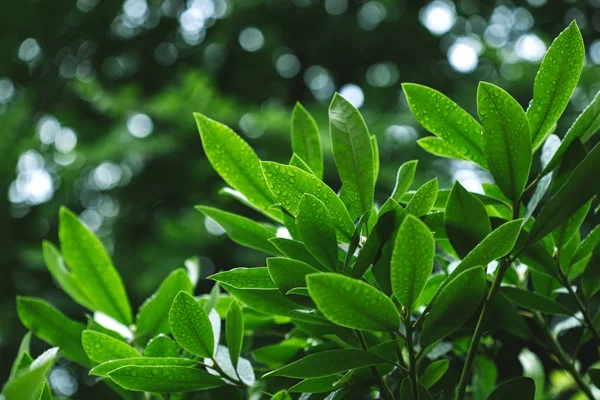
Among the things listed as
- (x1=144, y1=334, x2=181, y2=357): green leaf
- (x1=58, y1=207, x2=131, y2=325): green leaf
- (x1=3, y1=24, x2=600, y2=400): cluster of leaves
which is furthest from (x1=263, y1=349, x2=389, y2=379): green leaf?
(x1=58, y1=207, x2=131, y2=325): green leaf

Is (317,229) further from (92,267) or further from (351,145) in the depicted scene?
(92,267)

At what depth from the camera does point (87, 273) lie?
448 mm

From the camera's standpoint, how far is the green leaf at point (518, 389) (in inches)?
12.2

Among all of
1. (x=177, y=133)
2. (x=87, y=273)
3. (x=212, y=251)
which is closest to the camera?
(x=87, y=273)

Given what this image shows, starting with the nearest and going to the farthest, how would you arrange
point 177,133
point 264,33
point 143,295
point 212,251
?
point 143,295 < point 212,251 < point 177,133 < point 264,33

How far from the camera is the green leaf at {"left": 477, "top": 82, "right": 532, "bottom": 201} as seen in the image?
1.02ft

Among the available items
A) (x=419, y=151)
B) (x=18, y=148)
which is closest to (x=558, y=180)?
(x=419, y=151)

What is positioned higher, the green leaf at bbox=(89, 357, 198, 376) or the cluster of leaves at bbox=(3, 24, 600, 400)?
the cluster of leaves at bbox=(3, 24, 600, 400)

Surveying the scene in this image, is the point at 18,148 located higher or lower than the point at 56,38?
lower

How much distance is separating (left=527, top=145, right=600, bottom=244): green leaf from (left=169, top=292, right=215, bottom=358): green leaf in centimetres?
19

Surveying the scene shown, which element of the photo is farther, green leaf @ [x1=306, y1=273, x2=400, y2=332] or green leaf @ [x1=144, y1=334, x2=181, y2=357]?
green leaf @ [x1=144, y1=334, x2=181, y2=357]

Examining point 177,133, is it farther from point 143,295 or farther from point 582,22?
point 582,22

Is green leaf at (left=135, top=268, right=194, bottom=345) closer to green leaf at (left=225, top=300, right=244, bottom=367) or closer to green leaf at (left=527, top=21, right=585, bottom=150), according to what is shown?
green leaf at (left=225, top=300, right=244, bottom=367)

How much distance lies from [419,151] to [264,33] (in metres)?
2.04
